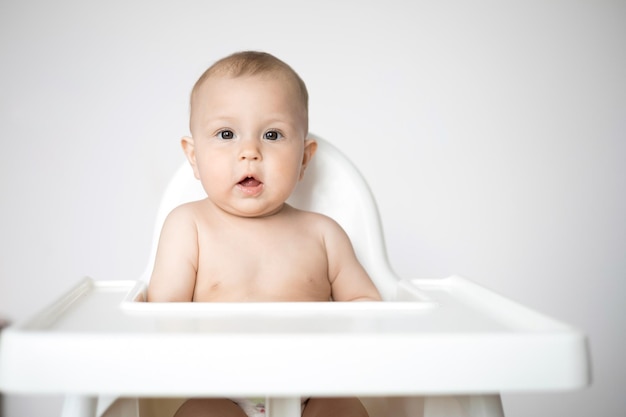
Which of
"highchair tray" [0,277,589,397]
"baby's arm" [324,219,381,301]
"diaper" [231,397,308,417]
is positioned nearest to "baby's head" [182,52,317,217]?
"baby's arm" [324,219,381,301]

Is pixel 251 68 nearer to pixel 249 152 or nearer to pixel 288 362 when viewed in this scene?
pixel 249 152

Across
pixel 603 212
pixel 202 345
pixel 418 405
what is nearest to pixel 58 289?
pixel 418 405

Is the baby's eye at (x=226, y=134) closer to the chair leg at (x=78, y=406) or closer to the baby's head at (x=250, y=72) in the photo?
the baby's head at (x=250, y=72)

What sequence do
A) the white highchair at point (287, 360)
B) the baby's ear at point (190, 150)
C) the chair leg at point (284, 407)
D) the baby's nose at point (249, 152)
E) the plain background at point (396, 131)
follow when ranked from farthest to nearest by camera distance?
the plain background at point (396, 131), the baby's ear at point (190, 150), the baby's nose at point (249, 152), the chair leg at point (284, 407), the white highchair at point (287, 360)

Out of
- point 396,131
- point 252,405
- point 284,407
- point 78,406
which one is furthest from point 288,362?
point 396,131

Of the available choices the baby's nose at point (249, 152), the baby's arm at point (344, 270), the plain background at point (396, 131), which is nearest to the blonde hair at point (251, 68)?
the baby's nose at point (249, 152)

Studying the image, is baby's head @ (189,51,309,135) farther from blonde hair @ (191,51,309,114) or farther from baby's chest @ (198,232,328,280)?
baby's chest @ (198,232,328,280)

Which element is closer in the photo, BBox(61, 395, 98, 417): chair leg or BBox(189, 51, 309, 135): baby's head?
BBox(61, 395, 98, 417): chair leg

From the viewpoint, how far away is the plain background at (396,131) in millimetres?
1701

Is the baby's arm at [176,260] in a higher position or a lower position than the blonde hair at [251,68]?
lower

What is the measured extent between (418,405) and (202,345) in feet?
1.44

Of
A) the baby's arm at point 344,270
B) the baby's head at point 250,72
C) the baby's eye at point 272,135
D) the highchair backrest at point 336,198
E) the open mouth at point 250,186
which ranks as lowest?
the baby's arm at point 344,270

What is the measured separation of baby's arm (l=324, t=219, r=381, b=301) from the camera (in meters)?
1.01

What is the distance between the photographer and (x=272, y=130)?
3.14ft
